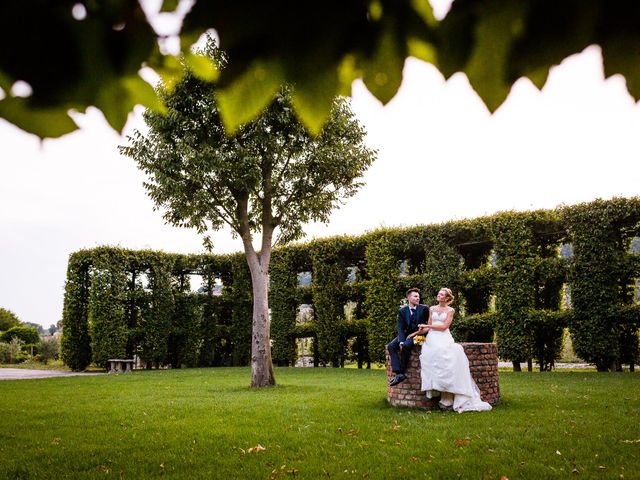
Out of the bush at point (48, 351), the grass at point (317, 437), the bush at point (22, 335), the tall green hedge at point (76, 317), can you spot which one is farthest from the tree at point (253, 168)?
the bush at point (22, 335)

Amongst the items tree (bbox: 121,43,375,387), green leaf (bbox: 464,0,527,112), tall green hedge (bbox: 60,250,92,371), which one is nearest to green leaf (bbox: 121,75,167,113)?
green leaf (bbox: 464,0,527,112)

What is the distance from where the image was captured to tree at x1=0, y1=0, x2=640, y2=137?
0.88 meters

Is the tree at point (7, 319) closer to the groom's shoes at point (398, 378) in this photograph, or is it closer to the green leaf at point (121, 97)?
the groom's shoes at point (398, 378)

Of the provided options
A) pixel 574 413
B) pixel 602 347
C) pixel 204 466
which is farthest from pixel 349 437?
pixel 602 347

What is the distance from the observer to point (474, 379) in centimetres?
847

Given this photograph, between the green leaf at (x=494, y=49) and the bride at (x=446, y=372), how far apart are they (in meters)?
7.51

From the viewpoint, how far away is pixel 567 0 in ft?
2.87

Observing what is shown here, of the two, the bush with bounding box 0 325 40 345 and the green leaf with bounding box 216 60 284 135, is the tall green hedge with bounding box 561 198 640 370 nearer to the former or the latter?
the green leaf with bounding box 216 60 284 135

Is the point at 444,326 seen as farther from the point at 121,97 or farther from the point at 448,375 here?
the point at 121,97

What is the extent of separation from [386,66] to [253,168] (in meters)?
11.7

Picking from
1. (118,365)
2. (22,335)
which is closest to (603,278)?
(118,365)

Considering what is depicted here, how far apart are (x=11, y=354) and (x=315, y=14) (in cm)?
3415

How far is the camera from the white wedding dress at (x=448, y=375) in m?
7.98

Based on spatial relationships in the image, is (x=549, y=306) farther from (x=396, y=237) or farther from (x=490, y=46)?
(x=490, y=46)
